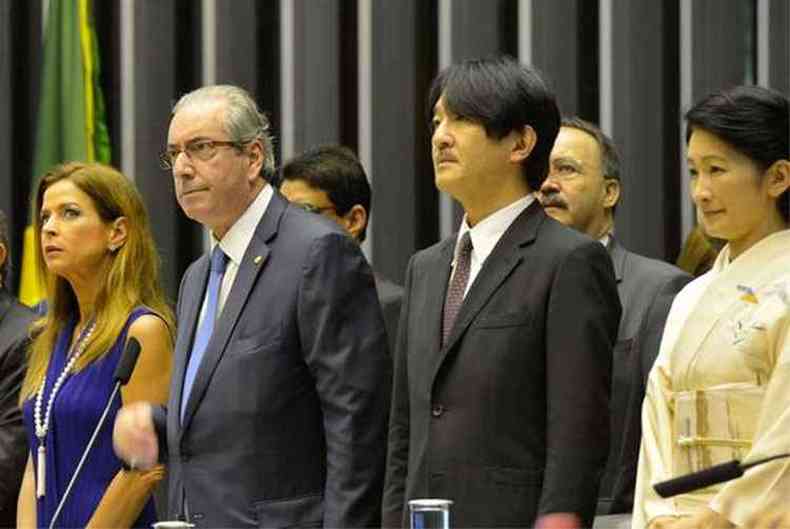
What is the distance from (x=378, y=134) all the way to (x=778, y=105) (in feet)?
9.10

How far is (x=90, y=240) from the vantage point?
13.9 ft

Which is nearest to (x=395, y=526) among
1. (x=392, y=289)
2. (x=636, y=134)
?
(x=392, y=289)

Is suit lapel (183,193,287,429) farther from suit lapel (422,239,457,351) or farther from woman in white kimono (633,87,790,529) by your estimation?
woman in white kimono (633,87,790,529)

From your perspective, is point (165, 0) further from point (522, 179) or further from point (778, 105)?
point (778, 105)

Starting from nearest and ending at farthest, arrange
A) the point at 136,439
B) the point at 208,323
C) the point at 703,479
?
the point at 703,479 < the point at 136,439 < the point at 208,323

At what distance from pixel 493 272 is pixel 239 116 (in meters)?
0.74

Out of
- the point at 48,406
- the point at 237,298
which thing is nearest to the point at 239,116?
the point at 237,298

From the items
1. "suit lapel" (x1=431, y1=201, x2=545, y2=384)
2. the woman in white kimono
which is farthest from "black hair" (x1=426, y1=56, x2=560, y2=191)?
the woman in white kimono

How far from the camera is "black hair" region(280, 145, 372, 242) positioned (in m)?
4.80

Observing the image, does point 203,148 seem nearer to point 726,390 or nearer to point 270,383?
point 270,383

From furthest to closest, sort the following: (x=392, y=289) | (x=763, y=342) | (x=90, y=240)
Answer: (x=392, y=289) → (x=90, y=240) → (x=763, y=342)

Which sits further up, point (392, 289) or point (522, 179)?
point (522, 179)

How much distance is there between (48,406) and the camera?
163 inches

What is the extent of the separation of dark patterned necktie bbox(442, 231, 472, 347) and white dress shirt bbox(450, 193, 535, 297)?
13 millimetres
